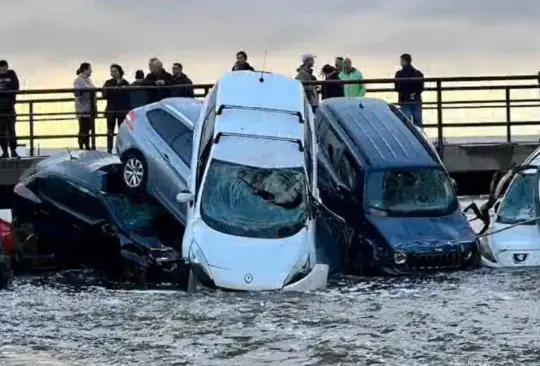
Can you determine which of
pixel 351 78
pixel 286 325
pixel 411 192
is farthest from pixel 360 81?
pixel 286 325

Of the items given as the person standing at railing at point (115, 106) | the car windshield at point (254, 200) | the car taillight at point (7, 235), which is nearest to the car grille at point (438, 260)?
the car windshield at point (254, 200)

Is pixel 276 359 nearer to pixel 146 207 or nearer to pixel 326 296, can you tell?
pixel 326 296

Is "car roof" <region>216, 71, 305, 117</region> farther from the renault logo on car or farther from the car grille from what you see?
the renault logo on car

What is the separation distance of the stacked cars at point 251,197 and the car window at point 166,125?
0.07ft

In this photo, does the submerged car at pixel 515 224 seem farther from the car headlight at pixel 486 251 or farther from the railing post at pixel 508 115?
the railing post at pixel 508 115

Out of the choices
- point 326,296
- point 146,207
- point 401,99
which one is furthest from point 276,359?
Answer: point 401,99

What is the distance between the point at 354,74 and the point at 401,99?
3.59 feet

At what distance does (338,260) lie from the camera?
21938 millimetres

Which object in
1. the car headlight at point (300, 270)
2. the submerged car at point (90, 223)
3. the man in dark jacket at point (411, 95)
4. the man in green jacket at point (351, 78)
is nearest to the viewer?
the car headlight at point (300, 270)

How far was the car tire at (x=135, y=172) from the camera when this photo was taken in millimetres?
22656

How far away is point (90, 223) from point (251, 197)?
9.98 feet

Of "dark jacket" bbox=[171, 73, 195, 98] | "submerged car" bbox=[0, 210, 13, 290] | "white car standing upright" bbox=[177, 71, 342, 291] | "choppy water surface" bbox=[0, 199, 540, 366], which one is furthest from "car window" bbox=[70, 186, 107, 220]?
"dark jacket" bbox=[171, 73, 195, 98]

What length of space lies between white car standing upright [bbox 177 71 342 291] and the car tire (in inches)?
56.8

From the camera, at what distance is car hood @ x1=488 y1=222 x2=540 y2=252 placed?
21609 mm
